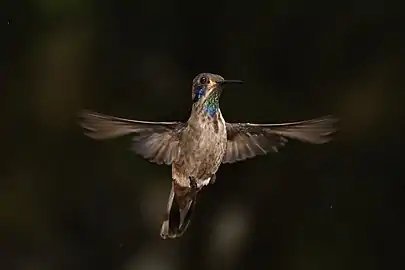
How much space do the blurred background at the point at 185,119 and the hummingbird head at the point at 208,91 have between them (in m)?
1.51

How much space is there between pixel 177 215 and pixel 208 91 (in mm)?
304

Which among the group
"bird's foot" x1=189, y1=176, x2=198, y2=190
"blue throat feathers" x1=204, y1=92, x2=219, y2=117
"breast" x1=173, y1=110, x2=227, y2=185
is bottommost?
"bird's foot" x1=189, y1=176, x2=198, y2=190

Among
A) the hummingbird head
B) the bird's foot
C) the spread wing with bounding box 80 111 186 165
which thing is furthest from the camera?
the bird's foot

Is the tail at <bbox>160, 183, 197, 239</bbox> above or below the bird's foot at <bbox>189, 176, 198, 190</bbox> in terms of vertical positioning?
below

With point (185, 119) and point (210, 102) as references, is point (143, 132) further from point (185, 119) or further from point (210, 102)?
point (185, 119)

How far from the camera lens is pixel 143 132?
1358mm

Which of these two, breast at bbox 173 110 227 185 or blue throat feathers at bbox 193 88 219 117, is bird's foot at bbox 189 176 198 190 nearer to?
breast at bbox 173 110 227 185

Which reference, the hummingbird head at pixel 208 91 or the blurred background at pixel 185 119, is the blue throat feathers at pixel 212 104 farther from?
the blurred background at pixel 185 119

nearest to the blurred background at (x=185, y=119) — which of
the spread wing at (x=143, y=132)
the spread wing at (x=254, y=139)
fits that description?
the spread wing at (x=254, y=139)

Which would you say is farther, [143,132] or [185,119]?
[185,119]

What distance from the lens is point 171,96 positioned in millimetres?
2984

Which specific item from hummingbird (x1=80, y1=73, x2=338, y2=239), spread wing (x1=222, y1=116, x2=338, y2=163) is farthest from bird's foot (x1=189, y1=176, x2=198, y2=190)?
spread wing (x1=222, y1=116, x2=338, y2=163)

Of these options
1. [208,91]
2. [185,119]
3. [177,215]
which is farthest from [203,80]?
[185,119]

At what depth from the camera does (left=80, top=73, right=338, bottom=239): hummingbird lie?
132 cm
